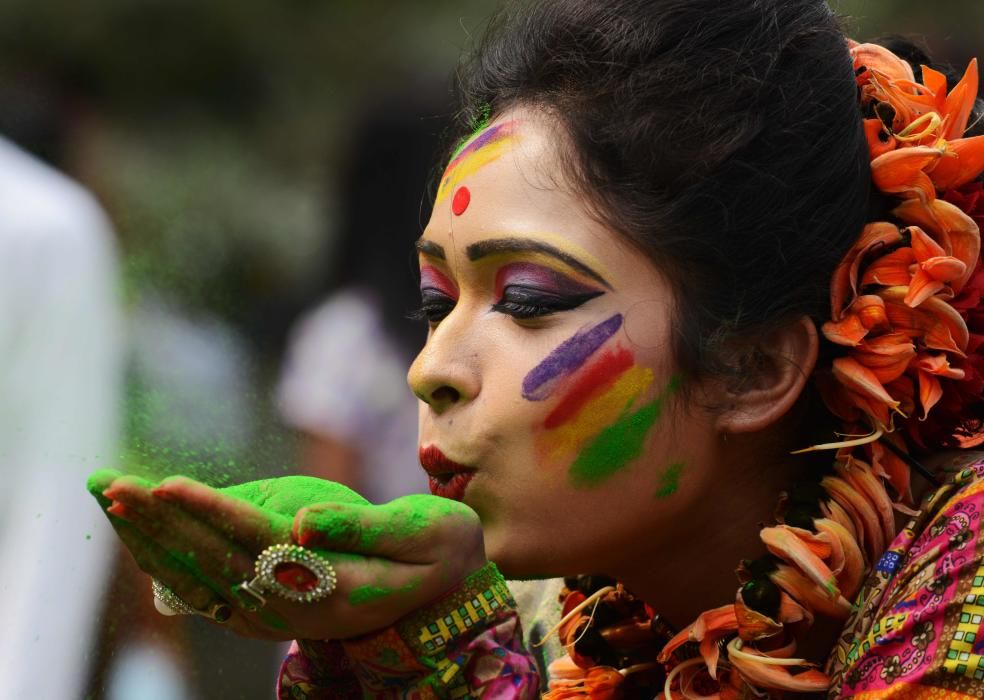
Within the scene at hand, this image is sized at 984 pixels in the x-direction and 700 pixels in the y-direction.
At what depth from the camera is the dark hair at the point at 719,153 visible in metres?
1.81

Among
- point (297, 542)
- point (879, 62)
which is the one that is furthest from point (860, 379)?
point (297, 542)

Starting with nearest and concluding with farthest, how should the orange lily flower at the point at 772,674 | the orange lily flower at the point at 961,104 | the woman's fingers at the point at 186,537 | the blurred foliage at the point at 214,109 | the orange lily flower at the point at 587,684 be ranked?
the woman's fingers at the point at 186,537 < the orange lily flower at the point at 772,674 < the orange lily flower at the point at 961,104 < the orange lily flower at the point at 587,684 < the blurred foliage at the point at 214,109

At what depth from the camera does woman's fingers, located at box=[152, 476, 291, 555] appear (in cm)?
127

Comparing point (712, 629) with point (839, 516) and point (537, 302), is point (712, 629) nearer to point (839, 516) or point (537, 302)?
point (839, 516)

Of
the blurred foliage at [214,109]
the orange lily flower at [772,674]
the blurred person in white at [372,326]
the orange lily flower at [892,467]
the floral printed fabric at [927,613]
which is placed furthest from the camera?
the blurred person in white at [372,326]

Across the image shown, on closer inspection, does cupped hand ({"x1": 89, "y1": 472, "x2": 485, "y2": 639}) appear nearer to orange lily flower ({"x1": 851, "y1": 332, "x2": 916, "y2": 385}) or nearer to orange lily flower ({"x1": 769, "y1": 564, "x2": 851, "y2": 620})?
orange lily flower ({"x1": 769, "y1": 564, "x2": 851, "y2": 620})

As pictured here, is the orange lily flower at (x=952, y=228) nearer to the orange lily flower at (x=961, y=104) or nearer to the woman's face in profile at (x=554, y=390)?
the orange lily flower at (x=961, y=104)

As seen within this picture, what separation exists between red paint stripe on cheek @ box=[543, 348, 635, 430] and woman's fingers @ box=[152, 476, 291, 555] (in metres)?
0.51

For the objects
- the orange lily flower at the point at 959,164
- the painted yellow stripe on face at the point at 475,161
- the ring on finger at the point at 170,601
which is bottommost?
the ring on finger at the point at 170,601

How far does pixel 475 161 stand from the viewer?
193 cm

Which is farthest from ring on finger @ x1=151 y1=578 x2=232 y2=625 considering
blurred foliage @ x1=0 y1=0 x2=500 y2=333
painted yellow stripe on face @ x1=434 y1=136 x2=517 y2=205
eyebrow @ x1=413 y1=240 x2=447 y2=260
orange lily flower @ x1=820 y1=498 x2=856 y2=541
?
blurred foliage @ x1=0 y1=0 x2=500 y2=333

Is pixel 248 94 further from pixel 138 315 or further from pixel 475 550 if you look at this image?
pixel 475 550

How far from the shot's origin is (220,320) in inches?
133

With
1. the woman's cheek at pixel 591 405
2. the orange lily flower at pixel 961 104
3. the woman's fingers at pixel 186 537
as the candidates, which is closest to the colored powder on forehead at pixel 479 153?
the woman's cheek at pixel 591 405
